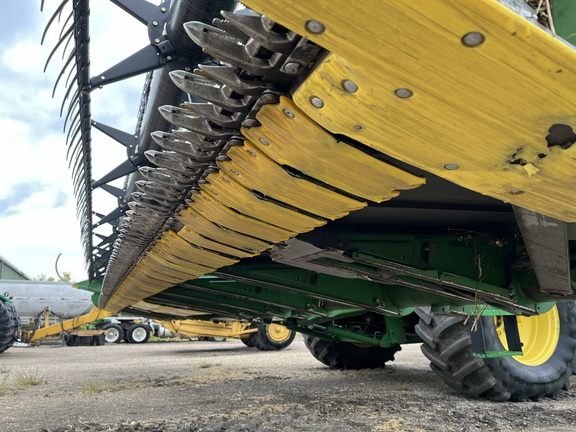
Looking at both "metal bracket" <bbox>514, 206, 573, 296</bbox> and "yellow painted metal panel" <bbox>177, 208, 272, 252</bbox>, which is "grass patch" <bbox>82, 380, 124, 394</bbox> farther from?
"metal bracket" <bbox>514, 206, 573, 296</bbox>

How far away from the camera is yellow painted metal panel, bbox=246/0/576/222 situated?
2.66ft

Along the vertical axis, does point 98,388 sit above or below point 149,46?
below

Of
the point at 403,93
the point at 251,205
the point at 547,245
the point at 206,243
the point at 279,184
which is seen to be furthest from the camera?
the point at 206,243

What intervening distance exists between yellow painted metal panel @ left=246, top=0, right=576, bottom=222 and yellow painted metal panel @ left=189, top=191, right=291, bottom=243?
858 millimetres

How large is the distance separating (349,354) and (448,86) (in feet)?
21.3

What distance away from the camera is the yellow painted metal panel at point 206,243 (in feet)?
7.77

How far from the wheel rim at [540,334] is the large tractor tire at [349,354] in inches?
94.3

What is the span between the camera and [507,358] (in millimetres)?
4430

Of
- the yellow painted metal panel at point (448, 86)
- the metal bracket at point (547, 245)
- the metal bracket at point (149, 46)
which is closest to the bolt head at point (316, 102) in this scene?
the yellow painted metal panel at point (448, 86)

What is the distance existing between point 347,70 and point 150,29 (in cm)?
249

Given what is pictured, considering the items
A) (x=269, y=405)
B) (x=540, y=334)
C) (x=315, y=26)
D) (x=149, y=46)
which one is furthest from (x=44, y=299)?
(x=315, y=26)

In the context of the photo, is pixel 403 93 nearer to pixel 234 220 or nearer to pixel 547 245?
pixel 234 220

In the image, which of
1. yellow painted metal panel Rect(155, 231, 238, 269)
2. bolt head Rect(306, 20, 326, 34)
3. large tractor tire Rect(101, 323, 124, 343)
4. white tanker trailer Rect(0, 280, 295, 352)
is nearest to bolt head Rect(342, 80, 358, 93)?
bolt head Rect(306, 20, 326, 34)

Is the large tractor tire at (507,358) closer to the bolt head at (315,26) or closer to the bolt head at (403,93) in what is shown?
the bolt head at (403,93)
